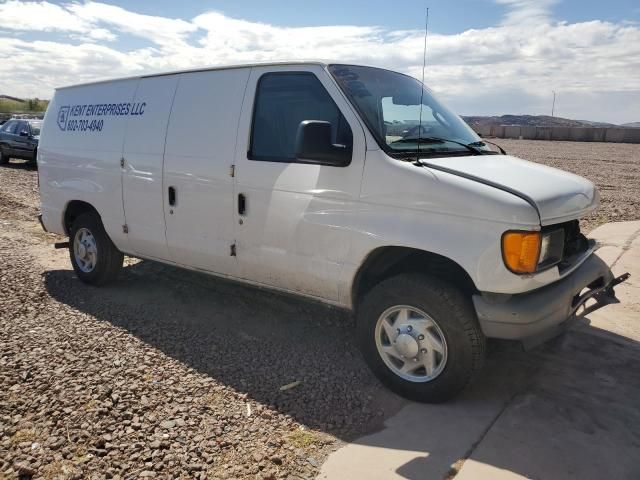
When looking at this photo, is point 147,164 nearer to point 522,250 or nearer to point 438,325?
point 438,325

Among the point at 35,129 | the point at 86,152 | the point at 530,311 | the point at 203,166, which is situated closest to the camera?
the point at 530,311

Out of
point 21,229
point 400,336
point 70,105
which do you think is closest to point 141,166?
point 70,105

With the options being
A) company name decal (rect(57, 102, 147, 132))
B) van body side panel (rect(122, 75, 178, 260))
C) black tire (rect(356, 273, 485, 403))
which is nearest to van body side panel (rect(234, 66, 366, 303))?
black tire (rect(356, 273, 485, 403))

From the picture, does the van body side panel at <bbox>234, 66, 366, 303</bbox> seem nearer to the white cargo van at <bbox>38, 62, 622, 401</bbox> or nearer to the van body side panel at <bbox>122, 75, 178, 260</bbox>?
the white cargo van at <bbox>38, 62, 622, 401</bbox>

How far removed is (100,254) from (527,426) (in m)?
4.36

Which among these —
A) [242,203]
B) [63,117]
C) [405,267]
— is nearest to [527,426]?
[405,267]

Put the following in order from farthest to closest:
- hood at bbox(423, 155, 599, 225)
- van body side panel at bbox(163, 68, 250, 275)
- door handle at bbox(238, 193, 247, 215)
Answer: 1. van body side panel at bbox(163, 68, 250, 275)
2. door handle at bbox(238, 193, 247, 215)
3. hood at bbox(423, 155, 599, 225)

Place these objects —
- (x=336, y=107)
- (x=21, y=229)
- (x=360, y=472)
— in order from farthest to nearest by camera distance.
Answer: (x=21, y=229) < (x=336, y=107) < (x=360, y=472)

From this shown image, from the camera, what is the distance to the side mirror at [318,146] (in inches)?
134

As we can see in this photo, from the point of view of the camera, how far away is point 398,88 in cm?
427

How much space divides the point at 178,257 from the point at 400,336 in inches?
89.9

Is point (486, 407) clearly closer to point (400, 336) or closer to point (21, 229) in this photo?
point (400, 336)

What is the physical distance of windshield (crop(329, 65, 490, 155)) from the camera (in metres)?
3.68

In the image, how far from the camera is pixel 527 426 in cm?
322
